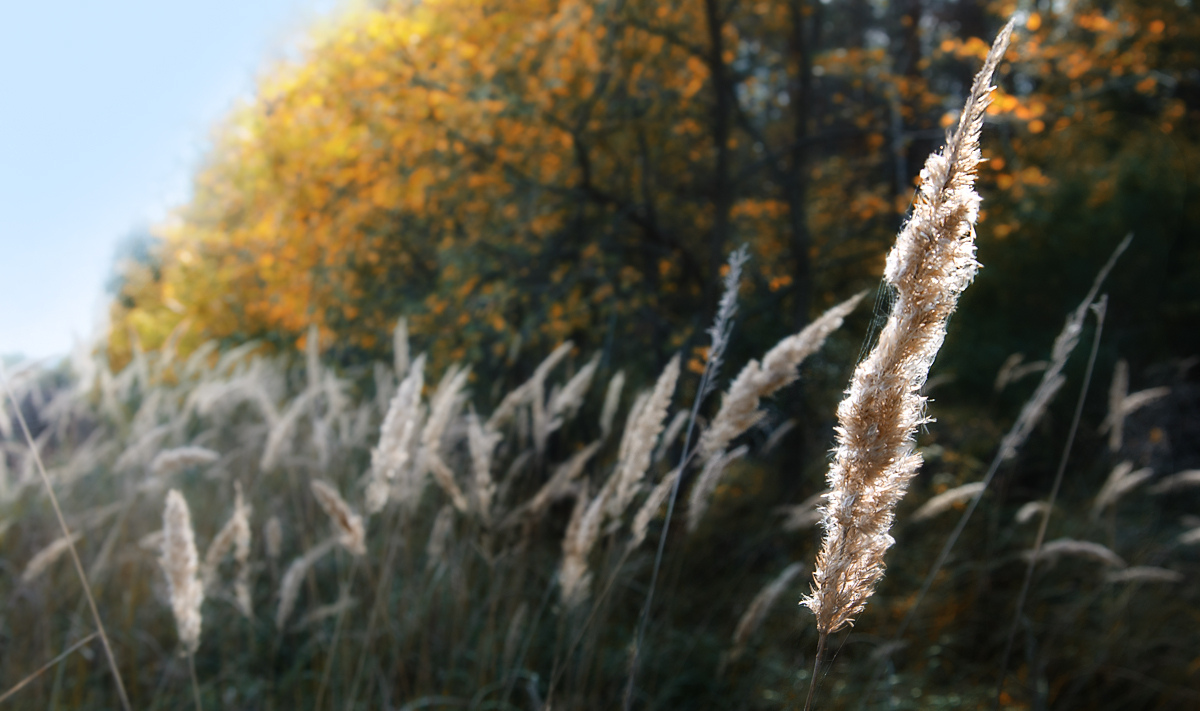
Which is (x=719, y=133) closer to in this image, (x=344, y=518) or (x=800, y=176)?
(x=800, y=176)

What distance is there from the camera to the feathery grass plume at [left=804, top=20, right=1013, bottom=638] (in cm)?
65

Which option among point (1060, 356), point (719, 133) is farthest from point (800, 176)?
point (1060, 356)

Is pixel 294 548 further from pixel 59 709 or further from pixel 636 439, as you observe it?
pixel 636 439

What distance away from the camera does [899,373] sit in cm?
66

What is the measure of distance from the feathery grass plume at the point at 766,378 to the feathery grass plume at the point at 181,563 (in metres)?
0.83

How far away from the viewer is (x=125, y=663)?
2.33 meters

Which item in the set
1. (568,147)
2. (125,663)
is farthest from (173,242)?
(125,663)

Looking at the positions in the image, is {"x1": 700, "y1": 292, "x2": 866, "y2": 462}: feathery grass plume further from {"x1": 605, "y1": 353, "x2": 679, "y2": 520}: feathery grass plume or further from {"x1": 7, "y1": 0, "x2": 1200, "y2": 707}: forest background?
{"x1": 7, "y1": 0, "x2": 1200, "y2": 707}: forest background

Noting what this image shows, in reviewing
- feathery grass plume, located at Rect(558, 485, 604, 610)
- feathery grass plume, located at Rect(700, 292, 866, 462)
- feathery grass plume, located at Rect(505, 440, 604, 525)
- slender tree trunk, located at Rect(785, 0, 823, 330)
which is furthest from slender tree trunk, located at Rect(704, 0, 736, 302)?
feathery grass plume, located at Rect(700, 292, 866, 462)

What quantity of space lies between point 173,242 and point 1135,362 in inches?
506

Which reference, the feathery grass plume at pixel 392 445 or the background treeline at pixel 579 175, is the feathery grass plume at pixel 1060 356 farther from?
the background treeline at pixel 579 175

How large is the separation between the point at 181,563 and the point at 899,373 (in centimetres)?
112

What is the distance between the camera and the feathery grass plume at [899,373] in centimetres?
65

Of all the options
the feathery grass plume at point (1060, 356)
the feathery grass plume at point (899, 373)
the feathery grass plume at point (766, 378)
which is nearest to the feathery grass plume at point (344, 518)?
the feathery grass plume at point (766, 378)
